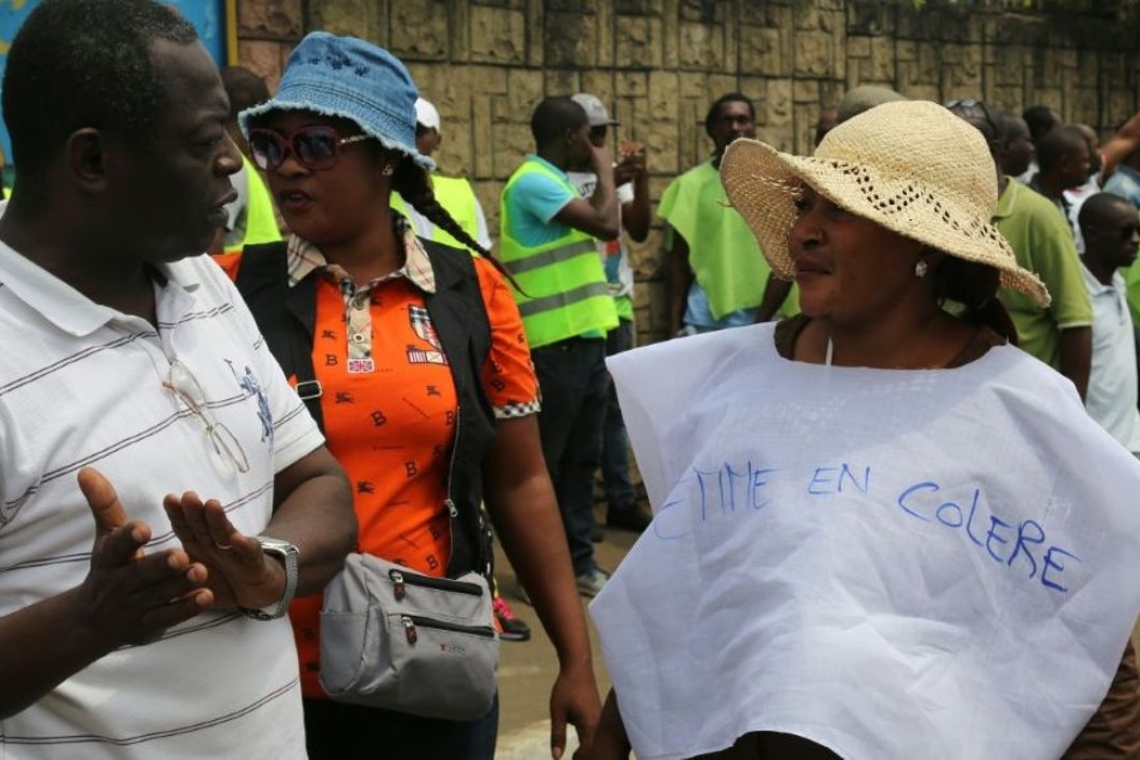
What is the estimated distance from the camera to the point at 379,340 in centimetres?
322

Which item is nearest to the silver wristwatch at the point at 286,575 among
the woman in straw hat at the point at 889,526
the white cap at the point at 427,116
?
the woman in straw hat at the point at 889,526

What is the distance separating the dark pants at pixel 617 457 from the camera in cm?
891

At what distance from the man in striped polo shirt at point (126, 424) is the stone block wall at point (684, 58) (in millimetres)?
5437

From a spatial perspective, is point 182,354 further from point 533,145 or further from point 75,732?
point 533,145

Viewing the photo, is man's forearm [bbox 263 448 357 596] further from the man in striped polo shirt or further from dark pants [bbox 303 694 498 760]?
dark pants [bbox 303 694 498 760]

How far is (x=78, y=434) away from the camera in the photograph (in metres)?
2.19

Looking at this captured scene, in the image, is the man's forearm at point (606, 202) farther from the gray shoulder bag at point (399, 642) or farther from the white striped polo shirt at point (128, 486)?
the white striped polo shirt at point (128, 486)

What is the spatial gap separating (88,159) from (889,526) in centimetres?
130

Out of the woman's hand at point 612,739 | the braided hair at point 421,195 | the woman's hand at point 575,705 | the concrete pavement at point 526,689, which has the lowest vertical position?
the concrete pavement at point 526,689

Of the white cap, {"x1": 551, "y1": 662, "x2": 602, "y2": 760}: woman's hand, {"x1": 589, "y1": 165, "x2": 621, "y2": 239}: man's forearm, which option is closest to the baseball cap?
{"x1": 589, "y1": 165, "x2": 621, "y2": 239}: man's forearm

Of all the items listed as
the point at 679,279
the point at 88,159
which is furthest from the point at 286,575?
the point at 679,279

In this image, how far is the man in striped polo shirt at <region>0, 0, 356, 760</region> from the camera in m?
2.14

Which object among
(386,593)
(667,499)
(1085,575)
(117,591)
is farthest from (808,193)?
(117,591)

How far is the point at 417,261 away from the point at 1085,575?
133 cm
